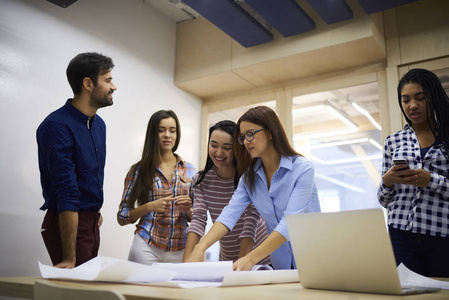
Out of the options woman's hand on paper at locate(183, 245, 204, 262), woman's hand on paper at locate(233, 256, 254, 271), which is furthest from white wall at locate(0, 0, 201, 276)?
woman's hand on paper at locate(233, 256, 254, 271)

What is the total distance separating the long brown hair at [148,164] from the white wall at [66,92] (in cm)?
91

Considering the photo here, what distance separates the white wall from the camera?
2.78 meters

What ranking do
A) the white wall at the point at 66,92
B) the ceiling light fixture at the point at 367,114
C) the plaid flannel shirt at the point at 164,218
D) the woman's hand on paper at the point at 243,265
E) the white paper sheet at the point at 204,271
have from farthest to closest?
the ceiling light fixture at the point at 367,114 → the white wall at the point at 66,92 → the plaid flannel shirt at the point at 164,218 → the woman's hand on paper at the point at 243,265 → the white paper sheet at the point at 204,271

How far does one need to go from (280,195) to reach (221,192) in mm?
533

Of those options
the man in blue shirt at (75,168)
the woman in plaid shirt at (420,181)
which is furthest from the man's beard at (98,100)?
the woman in plaid shirt at (420,181)

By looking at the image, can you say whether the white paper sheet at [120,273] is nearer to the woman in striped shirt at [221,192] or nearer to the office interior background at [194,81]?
the woman in striped shirt at [221,192]

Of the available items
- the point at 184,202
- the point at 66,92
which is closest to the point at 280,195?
the point at 184,202

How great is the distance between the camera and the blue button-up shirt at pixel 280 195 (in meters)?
1.59

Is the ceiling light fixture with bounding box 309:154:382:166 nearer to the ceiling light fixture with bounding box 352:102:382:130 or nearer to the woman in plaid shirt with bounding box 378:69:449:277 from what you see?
the ceiling light fixture with bounding box 352:102:382:130

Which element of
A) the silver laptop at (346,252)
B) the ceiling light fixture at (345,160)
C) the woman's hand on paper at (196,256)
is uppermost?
the ceiling light fixture at (345,160)

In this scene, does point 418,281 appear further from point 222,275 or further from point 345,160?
point 345,160

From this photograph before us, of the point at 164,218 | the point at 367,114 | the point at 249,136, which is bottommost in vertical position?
the point at 164,218

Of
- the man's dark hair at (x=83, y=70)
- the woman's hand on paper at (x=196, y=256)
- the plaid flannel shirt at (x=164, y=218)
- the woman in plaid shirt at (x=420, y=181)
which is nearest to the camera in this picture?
the woman's hand on paper at (x=196, y=256)

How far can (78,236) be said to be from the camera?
1.84 metres
